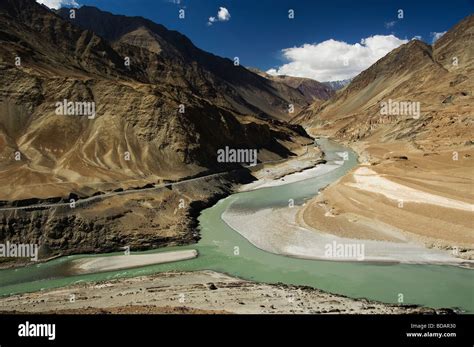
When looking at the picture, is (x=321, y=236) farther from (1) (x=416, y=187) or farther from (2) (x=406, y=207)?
(1) (x=416, y=187)

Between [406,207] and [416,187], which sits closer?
[406,207]

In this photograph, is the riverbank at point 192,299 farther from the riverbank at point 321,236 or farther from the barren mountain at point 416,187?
the barren mountain at point 416,187

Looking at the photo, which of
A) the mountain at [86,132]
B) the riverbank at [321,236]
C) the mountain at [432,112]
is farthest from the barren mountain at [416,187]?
the mountain at [86,132]

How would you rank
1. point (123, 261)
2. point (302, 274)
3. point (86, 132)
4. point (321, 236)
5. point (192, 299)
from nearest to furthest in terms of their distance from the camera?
point (192, 299) < point (302, 274) < point (123, 261) < point (321, 236) < point (86, 132)

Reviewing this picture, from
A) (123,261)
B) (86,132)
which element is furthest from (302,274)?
(86,132)

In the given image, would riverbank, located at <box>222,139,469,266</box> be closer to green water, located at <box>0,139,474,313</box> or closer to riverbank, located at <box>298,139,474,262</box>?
riverbank, located at <box>298,139,474,262</box>
